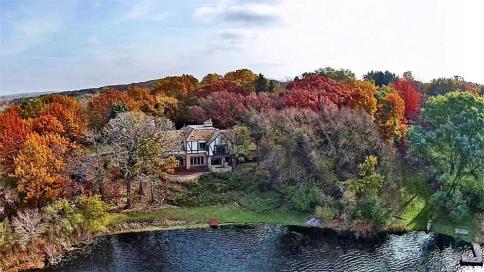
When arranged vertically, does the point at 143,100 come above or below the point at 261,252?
above

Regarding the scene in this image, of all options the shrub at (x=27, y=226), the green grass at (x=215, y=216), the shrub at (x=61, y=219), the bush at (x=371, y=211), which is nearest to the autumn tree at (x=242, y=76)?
the green grass at (x=215, y=216)

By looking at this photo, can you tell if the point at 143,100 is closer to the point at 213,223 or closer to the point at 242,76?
the point at 242,76

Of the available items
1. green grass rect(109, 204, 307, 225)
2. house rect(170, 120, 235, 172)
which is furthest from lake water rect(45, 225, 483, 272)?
house rect(170, 120, 235, 172)

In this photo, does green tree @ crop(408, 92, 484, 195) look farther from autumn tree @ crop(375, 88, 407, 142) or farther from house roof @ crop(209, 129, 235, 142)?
house roof @ crop(209, 129, 235, 142)

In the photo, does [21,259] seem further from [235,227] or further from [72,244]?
[235,227]

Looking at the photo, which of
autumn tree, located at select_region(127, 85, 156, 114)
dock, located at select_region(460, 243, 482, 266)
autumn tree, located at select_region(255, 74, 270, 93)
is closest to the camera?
dock, located at select_region(460, 243, 482, 266)

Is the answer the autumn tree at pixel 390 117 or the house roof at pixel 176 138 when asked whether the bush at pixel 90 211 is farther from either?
the autumn tree at pixel 390 117

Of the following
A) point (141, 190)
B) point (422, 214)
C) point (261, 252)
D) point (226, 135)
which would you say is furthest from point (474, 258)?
point (141, 190)
